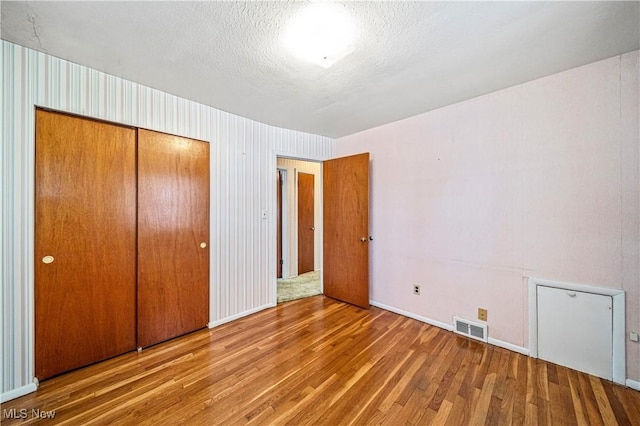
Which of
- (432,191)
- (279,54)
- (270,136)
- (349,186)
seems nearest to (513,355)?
(432,191)

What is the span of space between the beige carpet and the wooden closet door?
126 centimetres

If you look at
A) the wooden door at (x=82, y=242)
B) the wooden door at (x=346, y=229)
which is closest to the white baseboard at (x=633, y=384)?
the wooden door at (x=346, y=229)

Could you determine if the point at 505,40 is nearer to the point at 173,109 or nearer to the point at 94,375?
the point at 173,109

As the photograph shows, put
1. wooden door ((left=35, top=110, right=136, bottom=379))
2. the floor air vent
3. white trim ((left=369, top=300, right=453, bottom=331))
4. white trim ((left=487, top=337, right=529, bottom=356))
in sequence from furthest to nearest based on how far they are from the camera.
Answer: white trim ((left=369, top=300, right=453, bottom=331)) < the floor air vent < white trim ((left=487, top=337, right=529, bottom=356)) < wooden door ((left=35, top=110, right=136, bottom=379))

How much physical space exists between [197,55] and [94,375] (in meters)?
2.53

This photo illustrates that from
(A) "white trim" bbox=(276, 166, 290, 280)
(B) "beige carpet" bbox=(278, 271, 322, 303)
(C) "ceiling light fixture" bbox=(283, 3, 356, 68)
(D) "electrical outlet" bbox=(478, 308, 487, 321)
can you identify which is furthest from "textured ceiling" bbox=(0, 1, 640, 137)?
(B) "beige carpet" bbox=(278, 271, 322, 303)

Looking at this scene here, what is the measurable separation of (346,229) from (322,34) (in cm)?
233

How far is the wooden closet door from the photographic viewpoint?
2232 mm

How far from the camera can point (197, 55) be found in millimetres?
1745

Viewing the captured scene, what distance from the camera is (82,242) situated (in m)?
1.93

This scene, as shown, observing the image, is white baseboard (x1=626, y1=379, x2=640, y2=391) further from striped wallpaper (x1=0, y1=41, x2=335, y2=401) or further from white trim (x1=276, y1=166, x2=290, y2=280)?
white trim (x1=276, y1=166, x2=290, y2=280)

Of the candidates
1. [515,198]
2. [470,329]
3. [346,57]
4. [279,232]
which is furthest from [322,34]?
[279,232]

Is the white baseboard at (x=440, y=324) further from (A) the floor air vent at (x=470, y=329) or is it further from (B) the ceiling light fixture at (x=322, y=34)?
(B) the ceiling light fixture at (x=322, y=34)

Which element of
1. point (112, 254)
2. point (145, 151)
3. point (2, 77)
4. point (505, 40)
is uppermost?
point (505, 40)
